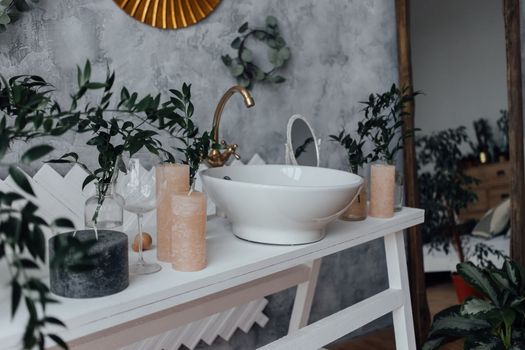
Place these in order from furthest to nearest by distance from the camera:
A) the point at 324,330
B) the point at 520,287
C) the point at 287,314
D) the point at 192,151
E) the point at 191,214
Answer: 1. the point at 287,314
2. the point at 520,287
3. the point at 324,330
4. the point at 192,151
5. the point at 191,214

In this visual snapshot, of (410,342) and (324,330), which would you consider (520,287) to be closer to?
(410,342)

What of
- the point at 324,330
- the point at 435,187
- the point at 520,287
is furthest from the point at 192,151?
the point at 435,187

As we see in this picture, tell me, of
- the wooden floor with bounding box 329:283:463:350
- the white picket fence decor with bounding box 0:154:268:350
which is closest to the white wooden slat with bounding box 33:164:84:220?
the white picket fence decor with bounding box 0:154:268:350

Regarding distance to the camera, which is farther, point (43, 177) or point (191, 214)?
point (43, 177)

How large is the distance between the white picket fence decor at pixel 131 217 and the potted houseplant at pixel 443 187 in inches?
33.4

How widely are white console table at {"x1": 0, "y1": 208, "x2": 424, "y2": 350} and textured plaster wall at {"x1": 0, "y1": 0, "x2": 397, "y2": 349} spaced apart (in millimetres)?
453

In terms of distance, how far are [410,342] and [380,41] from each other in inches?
51.3

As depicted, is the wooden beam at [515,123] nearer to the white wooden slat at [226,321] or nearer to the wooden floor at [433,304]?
the wooden floor at [433,304]

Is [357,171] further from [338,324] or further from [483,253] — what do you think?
[483,253]

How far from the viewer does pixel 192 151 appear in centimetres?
131

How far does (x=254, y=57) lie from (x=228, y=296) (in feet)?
2.95

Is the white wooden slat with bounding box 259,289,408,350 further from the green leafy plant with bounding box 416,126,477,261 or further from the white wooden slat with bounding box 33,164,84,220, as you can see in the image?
the green leafy plant with bounding box 416,126,477,261

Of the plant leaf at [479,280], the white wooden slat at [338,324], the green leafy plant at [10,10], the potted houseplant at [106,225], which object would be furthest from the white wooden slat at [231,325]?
the green leafy plant at [10,10]

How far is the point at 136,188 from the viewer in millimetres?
1162
